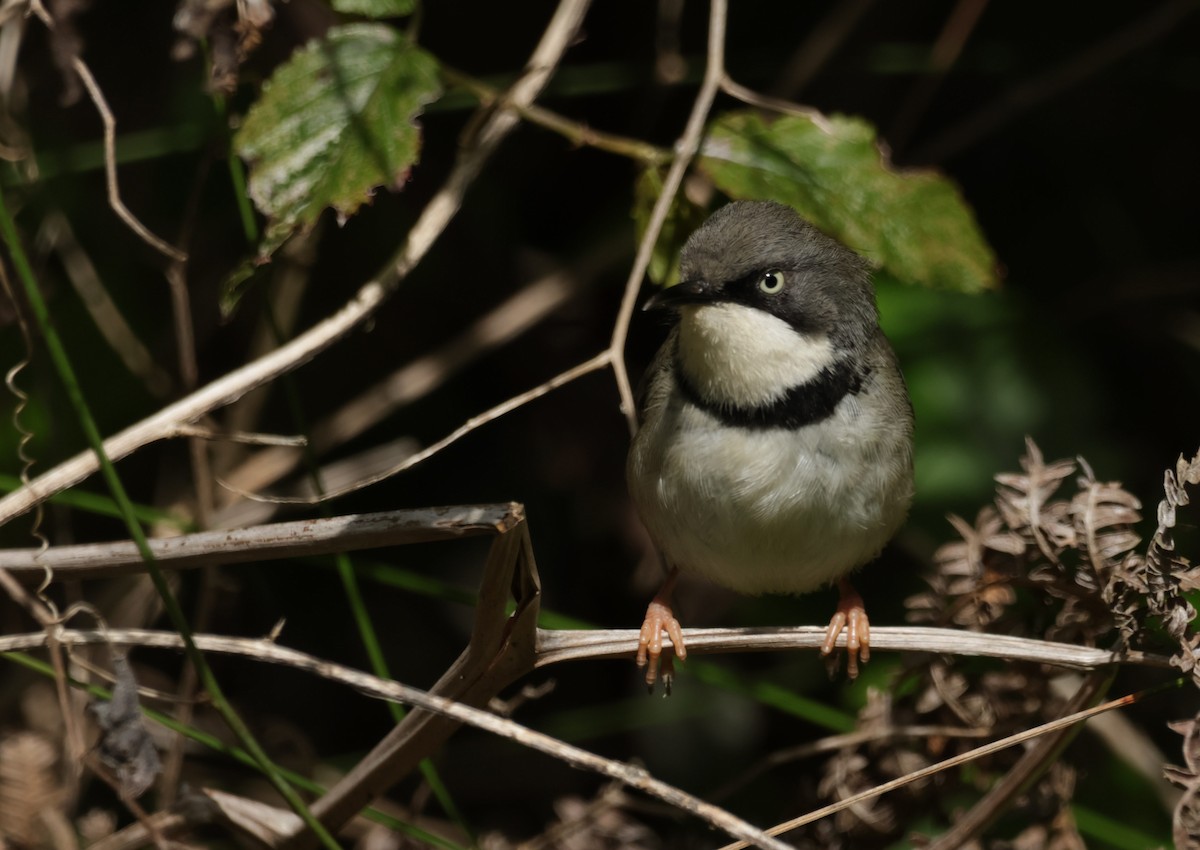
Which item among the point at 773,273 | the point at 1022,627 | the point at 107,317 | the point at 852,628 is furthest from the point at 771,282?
the point at 107,317

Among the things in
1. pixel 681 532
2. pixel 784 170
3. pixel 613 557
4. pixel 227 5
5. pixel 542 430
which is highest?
pixel 227 5

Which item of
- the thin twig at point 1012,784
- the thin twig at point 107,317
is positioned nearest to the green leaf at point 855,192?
the thin twig at point 1012,784

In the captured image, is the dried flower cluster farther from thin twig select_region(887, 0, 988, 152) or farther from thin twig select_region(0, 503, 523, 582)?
thin twig select_region(887, 0, 988, 152)

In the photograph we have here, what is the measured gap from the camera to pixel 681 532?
3.13m

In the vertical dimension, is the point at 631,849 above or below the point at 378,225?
below

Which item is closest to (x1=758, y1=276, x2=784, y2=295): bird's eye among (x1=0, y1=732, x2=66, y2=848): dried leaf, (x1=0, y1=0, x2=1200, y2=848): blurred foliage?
(x1=0, y1=0, x2=1200, y2=848): blurred foliage

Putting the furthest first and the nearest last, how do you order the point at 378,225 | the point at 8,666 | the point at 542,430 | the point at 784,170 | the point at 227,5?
the point at 542,430
the point at 378,225
the point at 8,666
the point at 784,170
the point at 227,5

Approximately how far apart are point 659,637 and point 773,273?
2.95ft

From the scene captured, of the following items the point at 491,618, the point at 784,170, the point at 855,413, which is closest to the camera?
the point at 491,618

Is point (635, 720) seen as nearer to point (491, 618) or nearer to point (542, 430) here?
point (542, 430)

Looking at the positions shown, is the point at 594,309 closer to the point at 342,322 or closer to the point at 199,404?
the point at 342,322

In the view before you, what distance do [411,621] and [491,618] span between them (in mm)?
2288

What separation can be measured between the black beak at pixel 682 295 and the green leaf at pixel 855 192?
14.5 inches

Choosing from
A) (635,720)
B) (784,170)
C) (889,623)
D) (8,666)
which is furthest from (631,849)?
(8,666)
